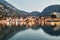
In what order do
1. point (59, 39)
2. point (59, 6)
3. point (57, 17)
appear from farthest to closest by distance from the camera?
point (59, 6)
point (57, 17)
point (59, 39)

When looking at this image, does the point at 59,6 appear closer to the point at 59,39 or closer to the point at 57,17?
the point at 57,17

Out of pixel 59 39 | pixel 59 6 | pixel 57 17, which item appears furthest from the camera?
pixel 59 6

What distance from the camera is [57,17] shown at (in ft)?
257

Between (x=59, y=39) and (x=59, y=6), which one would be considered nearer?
(x=59, y=39)

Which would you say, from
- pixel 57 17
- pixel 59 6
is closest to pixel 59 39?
pixel 57 17

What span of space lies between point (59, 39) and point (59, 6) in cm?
13828

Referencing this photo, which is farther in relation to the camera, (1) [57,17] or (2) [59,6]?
(2) [59,6]

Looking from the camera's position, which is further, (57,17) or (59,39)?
(57,17)

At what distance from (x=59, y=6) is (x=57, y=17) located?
261 feet

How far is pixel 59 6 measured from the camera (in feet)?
513

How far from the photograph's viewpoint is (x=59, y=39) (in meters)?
20.2
